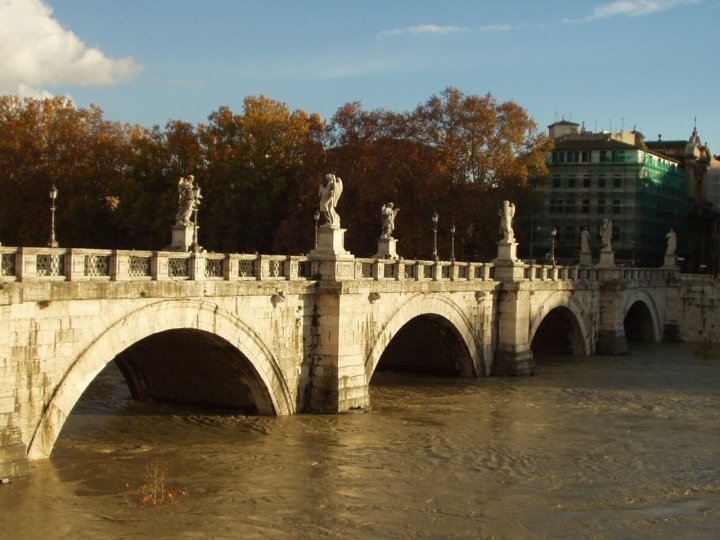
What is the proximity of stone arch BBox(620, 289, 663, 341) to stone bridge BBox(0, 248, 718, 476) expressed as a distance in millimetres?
4877

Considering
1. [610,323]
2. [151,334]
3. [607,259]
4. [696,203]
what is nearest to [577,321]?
[610,323]

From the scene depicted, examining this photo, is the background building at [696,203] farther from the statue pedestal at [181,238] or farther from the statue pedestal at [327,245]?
the statue pedestal at [181,238]

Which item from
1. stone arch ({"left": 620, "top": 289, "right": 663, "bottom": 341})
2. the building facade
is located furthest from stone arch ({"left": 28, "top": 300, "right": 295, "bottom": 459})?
the building facade

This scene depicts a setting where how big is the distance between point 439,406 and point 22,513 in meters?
12.1

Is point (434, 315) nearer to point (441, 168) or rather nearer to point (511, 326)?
point (511, 326)

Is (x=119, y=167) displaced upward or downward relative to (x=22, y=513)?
upward

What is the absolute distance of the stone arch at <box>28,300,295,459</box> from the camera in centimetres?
1427

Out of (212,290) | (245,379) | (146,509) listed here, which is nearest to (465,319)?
(245,379)

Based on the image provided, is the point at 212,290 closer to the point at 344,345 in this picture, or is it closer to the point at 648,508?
the point at 344,345

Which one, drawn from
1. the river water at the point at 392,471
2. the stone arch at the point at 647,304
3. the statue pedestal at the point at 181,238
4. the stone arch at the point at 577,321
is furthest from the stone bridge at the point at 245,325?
the stone arch at the point at 647,304

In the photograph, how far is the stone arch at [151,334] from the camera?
14273 millimetres

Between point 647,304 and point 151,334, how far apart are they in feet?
99.1

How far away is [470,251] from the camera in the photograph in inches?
1679

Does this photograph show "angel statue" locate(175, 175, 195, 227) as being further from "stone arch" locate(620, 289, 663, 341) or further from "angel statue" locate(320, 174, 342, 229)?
"stone arch" locate(620, 289, 663, 341)
